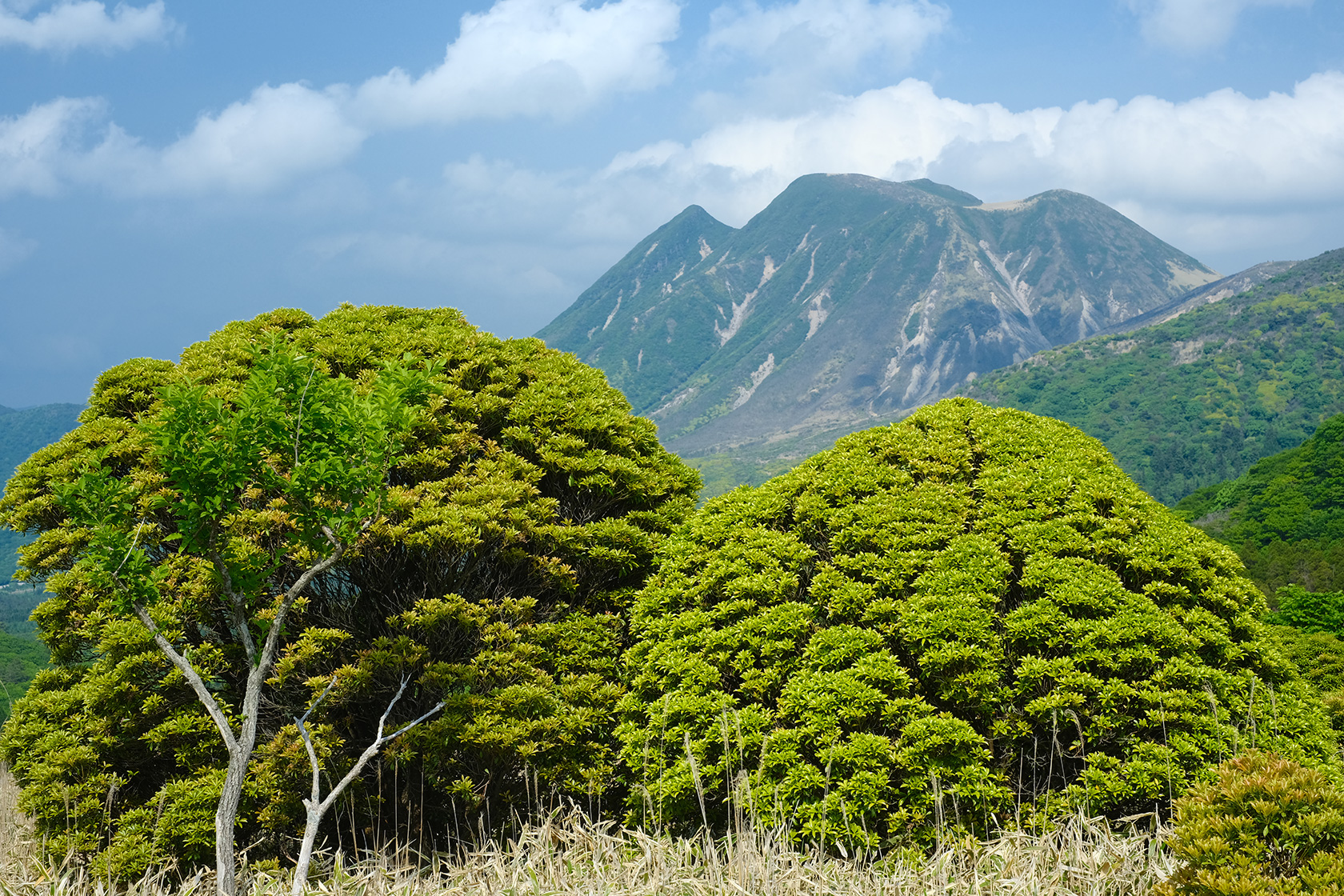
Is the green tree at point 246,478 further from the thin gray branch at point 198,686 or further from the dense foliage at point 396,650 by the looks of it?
the dense foliage at point 396,650

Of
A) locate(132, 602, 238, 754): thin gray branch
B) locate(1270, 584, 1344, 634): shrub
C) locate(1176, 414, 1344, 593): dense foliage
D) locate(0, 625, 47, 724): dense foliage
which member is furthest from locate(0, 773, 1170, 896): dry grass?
locate(1176, 414, 1344, 593): dense foliage

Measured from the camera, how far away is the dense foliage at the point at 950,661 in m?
6.20

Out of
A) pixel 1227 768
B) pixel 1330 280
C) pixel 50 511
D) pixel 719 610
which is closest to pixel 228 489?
A: pixel 719 610

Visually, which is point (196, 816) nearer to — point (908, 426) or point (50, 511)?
point (50, 511)

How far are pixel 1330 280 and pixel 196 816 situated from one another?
196m

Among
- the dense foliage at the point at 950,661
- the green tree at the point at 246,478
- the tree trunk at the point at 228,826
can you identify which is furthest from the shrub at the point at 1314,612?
the tree trunk at the point at 228,826

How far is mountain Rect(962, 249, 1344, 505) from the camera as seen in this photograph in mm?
131875

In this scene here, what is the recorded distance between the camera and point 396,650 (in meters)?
7.79

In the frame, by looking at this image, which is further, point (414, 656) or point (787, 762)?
point (414, 656)

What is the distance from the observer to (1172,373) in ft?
509

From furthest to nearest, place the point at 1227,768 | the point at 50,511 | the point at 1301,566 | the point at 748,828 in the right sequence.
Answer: the point at 1301,566 → the point at 50,511 → the point at 748,828 → the point at 1227,768

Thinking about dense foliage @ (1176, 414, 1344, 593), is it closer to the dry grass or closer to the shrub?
the shrub

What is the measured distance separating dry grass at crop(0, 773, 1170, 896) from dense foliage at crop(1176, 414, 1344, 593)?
55.4 metres

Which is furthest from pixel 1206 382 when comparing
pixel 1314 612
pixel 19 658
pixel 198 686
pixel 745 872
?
pixel 198 686
